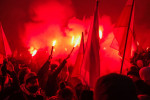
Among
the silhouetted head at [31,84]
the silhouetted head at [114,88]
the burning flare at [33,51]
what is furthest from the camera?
the burning flare at [33,51]

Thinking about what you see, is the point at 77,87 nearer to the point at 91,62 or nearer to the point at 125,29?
the point at 91,62

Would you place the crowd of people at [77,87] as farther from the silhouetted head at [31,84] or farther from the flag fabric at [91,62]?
the flag fabric at [91,62]

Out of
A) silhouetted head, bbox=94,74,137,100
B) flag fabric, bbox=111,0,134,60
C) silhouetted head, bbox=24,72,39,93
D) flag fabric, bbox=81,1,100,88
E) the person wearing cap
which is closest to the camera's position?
silhouetted head, bbox=94,74,137,100

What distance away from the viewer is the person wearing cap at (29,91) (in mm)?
2440

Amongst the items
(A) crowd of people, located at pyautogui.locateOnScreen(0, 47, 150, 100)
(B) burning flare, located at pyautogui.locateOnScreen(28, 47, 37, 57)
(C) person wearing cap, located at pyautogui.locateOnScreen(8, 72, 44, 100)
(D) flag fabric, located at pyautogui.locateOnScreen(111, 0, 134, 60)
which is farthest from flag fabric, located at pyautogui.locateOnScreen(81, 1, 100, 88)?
(B) burning flare, located at pyautogui.locateOnScreen(28, 47, 37, 57)

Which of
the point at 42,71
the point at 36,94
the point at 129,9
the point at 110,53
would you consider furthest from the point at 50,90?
the point at 110,53

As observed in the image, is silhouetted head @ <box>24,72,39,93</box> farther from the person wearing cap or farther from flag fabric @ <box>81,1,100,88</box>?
flag fabric @ <box>81,1,100,88</box>

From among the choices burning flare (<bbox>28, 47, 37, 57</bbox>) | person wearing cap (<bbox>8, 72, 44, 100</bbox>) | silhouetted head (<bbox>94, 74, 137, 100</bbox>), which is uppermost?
burning flare (<bbox>28, 47, 37, 57</bbox>)

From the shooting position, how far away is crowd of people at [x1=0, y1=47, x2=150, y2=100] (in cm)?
96

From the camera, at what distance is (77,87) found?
3.14 m

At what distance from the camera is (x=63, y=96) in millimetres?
2434

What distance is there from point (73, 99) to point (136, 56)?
5.52 m

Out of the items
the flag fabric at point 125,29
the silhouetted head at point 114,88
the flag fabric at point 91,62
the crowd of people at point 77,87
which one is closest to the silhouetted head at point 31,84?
the crowd of people at point 77,87

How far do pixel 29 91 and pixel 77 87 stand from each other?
35.7 inches
